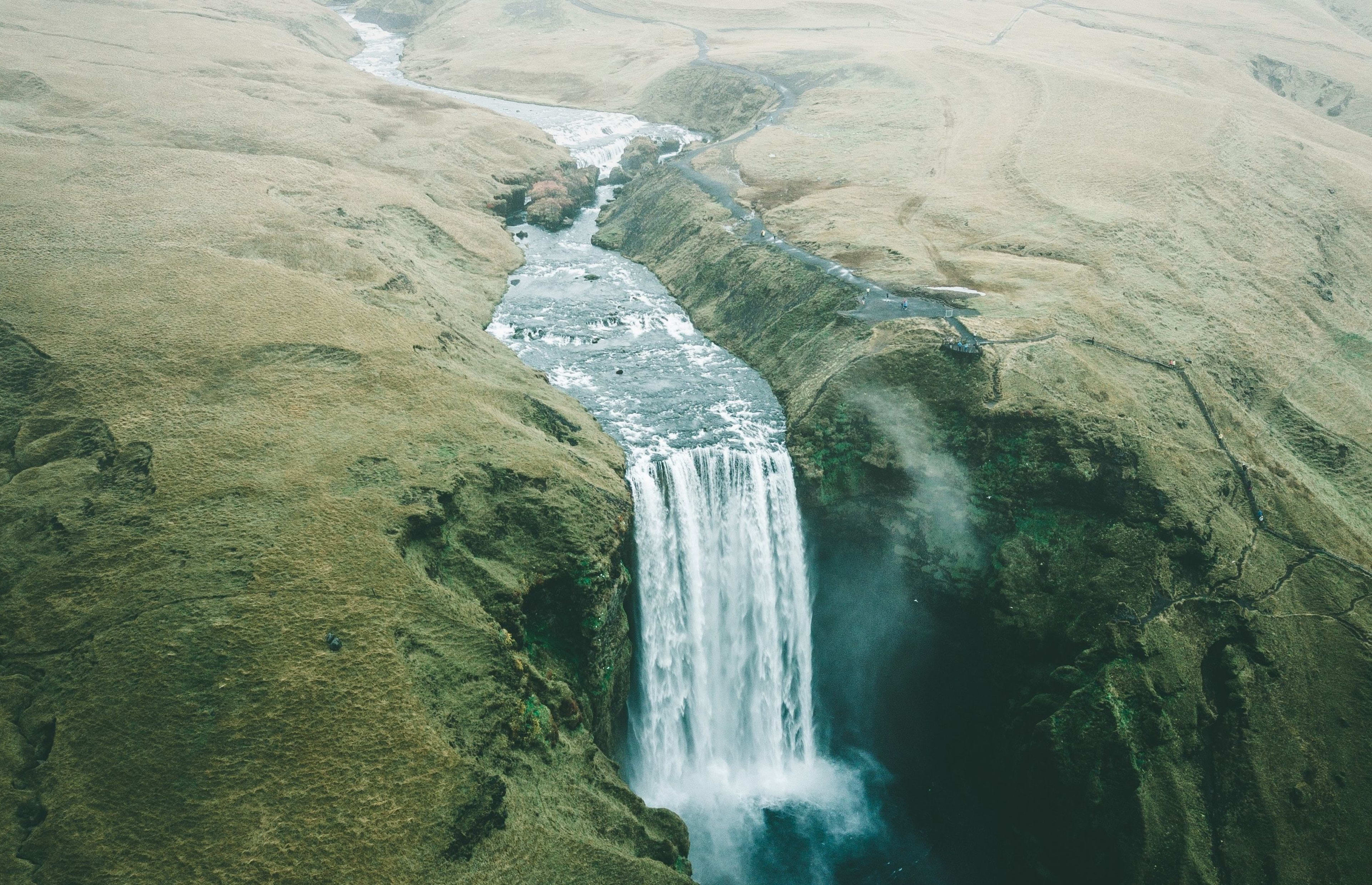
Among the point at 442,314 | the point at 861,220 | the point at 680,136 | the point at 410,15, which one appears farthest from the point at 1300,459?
the point at 410,15

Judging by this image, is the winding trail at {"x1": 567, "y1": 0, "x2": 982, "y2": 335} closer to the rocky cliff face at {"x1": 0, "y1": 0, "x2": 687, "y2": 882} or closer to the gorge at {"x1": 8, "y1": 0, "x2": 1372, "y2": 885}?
the gorge at {"x1": 8, "y1": 0, "x2": 1372, "y2": 885}

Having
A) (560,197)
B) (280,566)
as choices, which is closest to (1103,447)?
(280,566)

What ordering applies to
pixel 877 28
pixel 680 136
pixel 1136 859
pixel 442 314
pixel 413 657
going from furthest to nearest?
pixel 877 28 → pixel 680 136 → pixel 442 314 → pixel 1136 859 → pixel 413 657

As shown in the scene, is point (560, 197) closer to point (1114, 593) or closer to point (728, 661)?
point (728, 661)

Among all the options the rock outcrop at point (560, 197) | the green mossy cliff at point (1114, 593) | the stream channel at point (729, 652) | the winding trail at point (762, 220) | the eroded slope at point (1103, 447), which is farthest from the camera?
the rock outcrop at point (560, 197)

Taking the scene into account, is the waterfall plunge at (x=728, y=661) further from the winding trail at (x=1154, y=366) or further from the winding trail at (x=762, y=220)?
the winding trail at (x=762, y=220)

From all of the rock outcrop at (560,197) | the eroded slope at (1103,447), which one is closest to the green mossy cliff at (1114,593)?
the eroded slope at (1103,447)

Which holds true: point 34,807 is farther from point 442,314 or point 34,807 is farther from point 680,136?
point 680,136
